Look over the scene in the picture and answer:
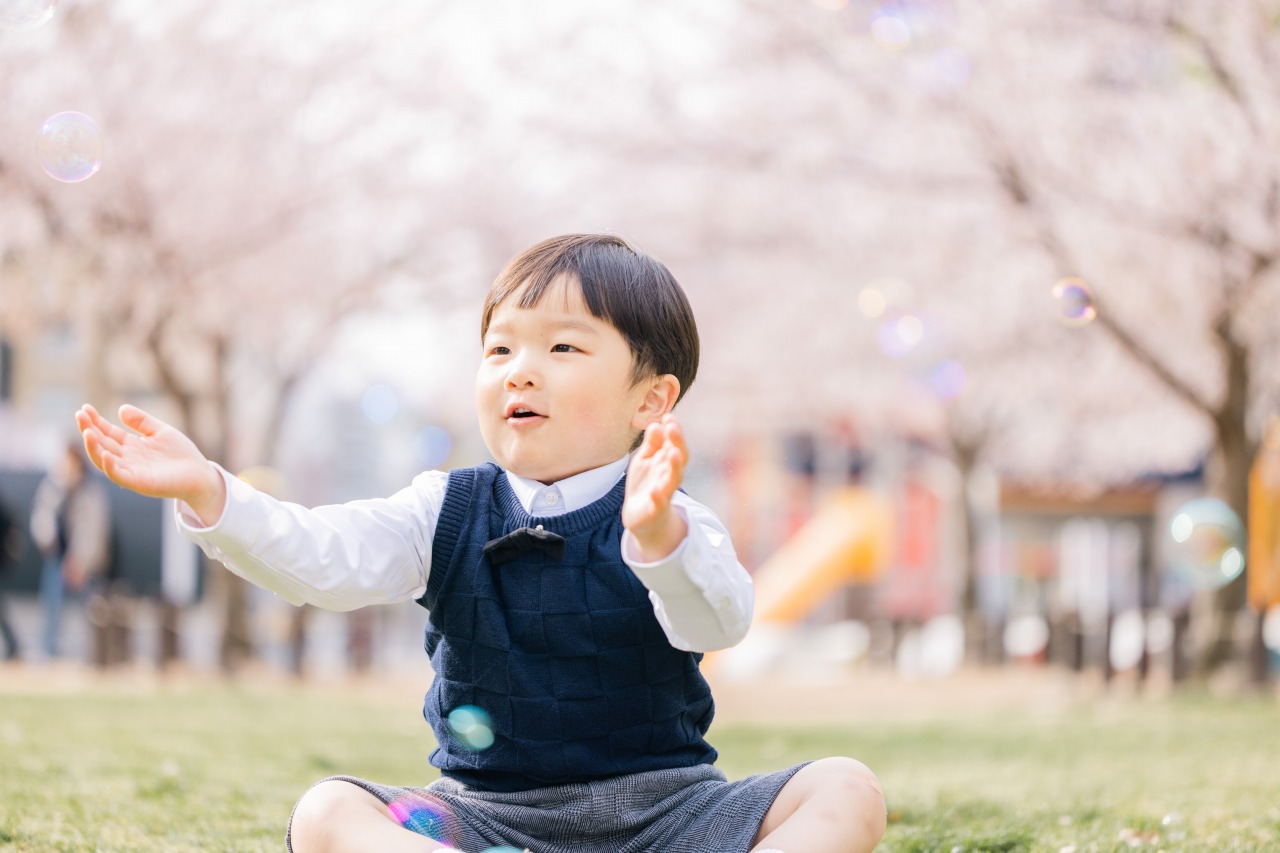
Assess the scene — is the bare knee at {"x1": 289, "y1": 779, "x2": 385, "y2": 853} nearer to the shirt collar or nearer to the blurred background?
the shirt collar

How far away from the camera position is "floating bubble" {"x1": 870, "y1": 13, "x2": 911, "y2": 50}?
24.6ft

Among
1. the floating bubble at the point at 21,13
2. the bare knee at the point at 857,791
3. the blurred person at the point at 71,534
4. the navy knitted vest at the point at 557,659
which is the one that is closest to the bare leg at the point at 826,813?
the bare knee at the point at 857,791

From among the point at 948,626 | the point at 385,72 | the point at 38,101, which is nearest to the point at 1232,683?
the point at 948,626

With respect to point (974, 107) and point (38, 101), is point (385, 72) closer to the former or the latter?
point (38, 101)

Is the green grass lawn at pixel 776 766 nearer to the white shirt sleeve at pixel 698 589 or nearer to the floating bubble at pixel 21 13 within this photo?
the white shirt sleeve at pixel 698 589

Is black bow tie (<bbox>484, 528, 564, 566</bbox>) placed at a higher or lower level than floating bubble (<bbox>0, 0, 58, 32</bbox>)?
lower

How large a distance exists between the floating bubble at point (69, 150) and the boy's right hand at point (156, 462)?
3.06 meters

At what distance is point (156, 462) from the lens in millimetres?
1818

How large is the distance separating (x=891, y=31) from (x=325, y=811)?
661 cm

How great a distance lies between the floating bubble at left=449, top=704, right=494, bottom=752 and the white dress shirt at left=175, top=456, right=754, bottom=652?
212 millimetres

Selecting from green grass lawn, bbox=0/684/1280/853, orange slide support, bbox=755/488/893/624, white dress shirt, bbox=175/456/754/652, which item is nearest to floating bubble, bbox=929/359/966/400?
green grass lawn, bbox=0/684/1280/853

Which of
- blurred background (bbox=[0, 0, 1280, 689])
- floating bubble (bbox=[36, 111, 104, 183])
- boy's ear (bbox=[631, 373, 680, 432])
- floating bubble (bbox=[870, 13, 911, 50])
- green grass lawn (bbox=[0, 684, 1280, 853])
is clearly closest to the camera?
boy's ear (bbox=[631, 373, 680, 432])

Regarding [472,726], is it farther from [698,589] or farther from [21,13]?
[21,13]

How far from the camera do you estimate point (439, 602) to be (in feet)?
A: 6.79
